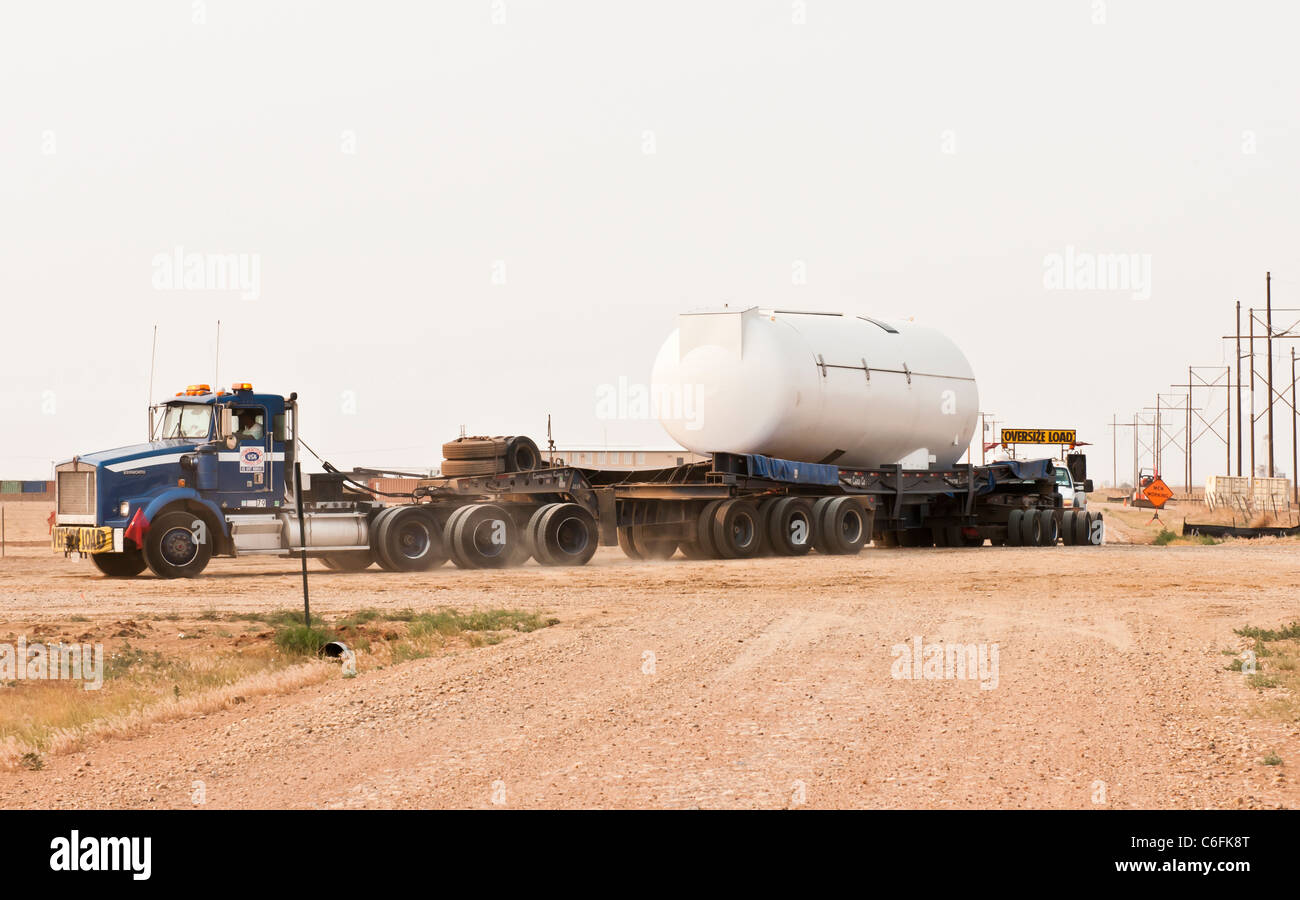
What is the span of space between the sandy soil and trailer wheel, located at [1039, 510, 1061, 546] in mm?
16345

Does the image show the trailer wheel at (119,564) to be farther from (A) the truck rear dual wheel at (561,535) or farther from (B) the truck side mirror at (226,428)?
(A) the truck rear dual wheel at (561,535)

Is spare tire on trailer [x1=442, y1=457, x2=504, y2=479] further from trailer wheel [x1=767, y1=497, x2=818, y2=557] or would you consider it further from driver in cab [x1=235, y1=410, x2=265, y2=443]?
trailer wheel [x1=767, y1=497, x2=818, y2=557]

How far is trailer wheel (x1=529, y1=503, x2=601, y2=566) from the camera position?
25406 mm

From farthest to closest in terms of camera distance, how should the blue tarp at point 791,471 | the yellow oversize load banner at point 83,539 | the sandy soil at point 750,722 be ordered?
the blue tarp at point 791,471 → the yellow oversize load banner at point 83,539 → the sandy soil at point 750,722

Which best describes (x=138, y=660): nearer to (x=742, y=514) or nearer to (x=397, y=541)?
(x=397, y=541)

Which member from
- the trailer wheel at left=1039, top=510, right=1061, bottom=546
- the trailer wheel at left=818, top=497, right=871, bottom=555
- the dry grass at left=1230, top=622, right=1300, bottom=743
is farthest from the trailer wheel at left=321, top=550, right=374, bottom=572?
the trailer wheel at left=1039, top=510, right=1061, bottom=546

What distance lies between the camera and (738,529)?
90.2 ft

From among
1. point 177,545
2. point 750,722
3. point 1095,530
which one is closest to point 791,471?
point 1095,530

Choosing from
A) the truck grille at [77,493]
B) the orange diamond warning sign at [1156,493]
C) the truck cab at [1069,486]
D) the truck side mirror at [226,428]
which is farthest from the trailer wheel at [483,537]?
the orange diamond warning sign at [1156,493]

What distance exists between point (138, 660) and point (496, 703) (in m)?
4.69

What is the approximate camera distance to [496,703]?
10133 mm

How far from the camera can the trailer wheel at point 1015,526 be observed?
34156 mm

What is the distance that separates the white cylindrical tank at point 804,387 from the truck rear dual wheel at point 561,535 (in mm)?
3345

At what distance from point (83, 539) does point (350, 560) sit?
4.74m
